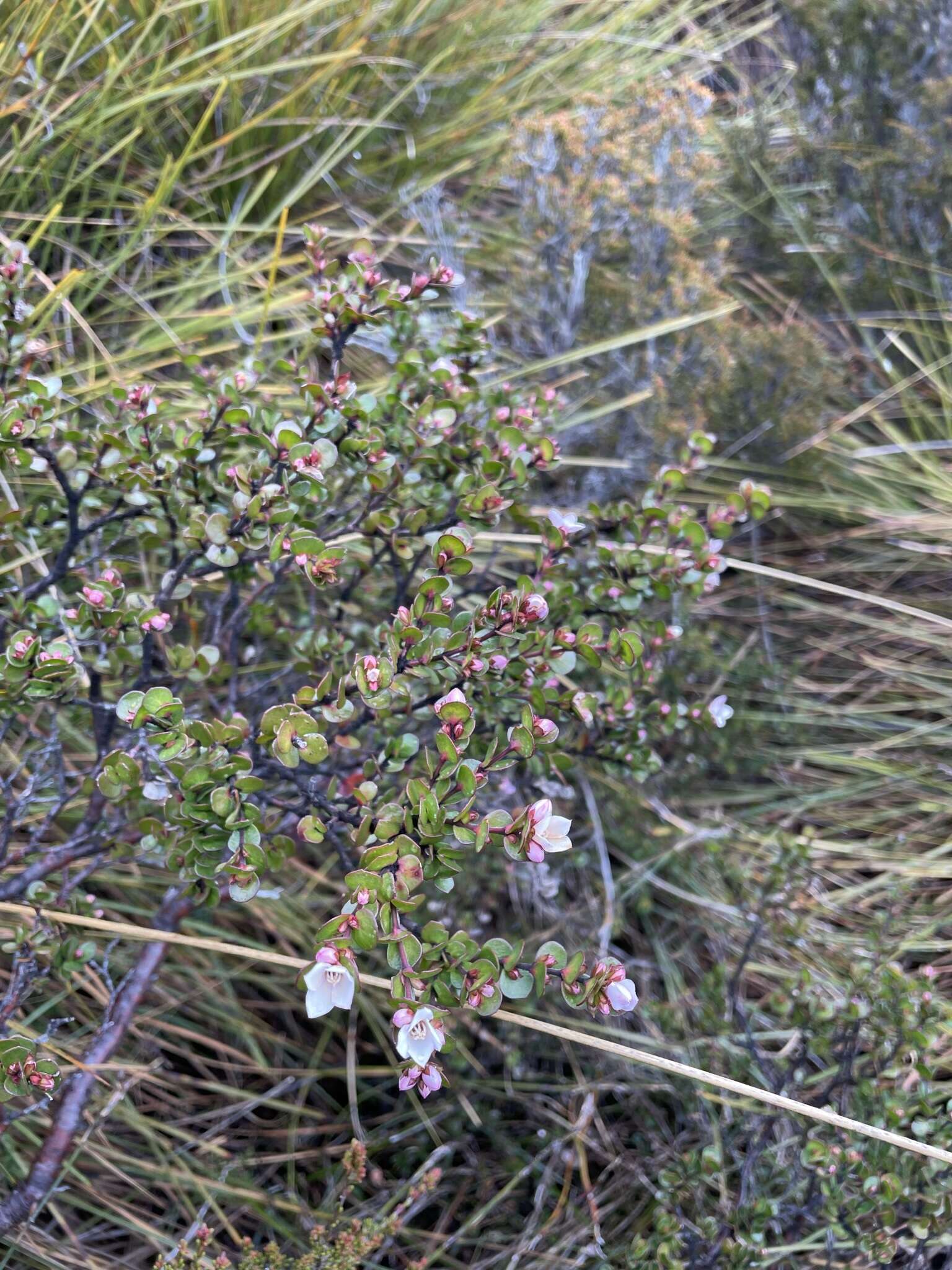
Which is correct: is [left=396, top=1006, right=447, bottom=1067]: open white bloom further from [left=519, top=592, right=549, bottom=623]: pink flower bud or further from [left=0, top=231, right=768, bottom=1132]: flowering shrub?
[left=519, top=592, right=549, bottom=623]: pink flower bud

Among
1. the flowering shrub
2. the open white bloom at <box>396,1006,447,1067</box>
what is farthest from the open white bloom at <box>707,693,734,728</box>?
the open white bloom at <box>396,1006,447,1067</box>

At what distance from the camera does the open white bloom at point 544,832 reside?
95 cm

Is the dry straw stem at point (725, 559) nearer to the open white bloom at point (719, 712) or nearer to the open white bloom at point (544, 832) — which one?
the open white bloom at point (719, 712)

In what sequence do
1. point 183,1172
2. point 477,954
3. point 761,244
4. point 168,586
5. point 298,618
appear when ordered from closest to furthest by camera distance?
1. point 477,954
2. point 168,586
3. point 183,1172
4. point 298,618
5. point 761,244

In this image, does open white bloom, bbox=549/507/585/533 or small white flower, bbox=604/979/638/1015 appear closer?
small white flower, bbox=604/979/638/1015

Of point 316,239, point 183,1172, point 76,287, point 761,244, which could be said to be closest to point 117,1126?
point 183,1172

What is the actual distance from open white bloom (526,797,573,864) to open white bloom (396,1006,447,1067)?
0.17m

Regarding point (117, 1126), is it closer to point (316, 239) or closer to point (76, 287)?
point (316, 239)

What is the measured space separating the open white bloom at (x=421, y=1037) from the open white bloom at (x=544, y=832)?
170mm

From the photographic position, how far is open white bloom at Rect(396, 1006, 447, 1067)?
0.88 m

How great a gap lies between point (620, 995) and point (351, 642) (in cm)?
61

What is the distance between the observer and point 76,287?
6.91ft

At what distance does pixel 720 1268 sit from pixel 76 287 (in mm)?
2100

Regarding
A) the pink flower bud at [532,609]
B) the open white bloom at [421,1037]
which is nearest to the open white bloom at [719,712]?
the pink flower bud at [532,609]
